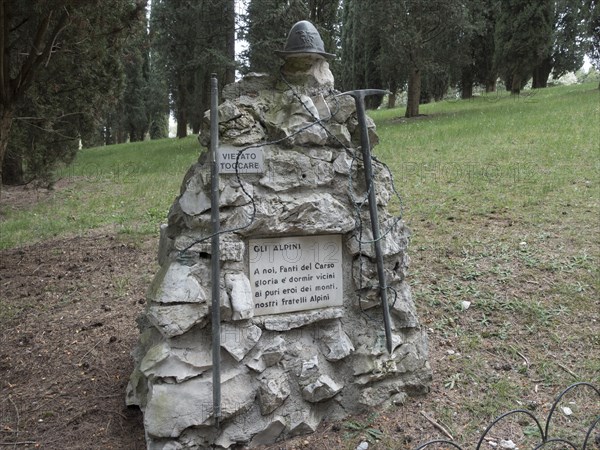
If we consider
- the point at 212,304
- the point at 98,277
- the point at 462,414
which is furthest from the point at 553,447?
the point at 98,277

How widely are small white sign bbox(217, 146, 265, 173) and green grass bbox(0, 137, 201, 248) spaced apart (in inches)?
176

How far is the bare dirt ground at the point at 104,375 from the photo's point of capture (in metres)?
3.17

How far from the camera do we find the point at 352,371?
332 centimetres

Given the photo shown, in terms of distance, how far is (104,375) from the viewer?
3.81 metres

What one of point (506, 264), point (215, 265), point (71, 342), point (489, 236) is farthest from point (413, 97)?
point (215, 265)

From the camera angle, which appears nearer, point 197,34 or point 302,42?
point 302,42

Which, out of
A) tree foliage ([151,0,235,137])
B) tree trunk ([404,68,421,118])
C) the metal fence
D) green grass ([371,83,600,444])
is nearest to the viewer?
the metal fence

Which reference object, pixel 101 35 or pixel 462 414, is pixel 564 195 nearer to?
pixel 462 414

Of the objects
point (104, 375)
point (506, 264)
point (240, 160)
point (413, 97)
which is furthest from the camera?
point (413, 97)

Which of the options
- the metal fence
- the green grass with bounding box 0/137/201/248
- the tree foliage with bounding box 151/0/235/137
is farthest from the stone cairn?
the tree foliage with bounding box 151/0/235/137

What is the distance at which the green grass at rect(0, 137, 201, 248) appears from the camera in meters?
7.68

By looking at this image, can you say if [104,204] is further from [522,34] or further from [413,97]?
[522,34]

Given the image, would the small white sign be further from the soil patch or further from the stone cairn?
the soil patch

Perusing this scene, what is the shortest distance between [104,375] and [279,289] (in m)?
1.64
